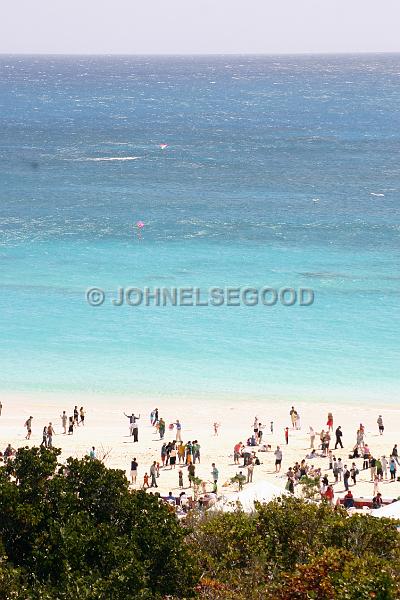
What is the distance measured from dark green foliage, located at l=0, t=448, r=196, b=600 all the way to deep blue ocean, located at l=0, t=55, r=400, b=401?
76.4ft

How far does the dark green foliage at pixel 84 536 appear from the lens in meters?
13.6

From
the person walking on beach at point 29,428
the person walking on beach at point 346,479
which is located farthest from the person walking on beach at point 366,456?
the person walking on beach at point 29,428

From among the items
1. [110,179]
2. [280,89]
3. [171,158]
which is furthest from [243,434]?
[280,89]

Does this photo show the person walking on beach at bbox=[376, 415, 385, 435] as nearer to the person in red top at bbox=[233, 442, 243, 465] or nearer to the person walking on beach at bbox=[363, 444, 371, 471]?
the person walking on beach at bbox=[363, 444, 371, 471]

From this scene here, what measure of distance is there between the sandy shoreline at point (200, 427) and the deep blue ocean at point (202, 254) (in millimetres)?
1276

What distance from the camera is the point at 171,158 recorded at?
3329 inches

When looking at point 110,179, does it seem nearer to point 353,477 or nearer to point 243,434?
point 243,434

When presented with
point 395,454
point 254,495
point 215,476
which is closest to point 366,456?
point 395,454

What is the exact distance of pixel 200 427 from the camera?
34.9 metres

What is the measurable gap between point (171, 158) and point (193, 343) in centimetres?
4296

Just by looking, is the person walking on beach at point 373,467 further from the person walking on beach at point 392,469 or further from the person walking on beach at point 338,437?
the person walking on beach at point 338,437

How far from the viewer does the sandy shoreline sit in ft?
99.3

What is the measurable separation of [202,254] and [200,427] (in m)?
21.8

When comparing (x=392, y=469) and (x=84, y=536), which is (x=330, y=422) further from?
(x=84, y=536)
